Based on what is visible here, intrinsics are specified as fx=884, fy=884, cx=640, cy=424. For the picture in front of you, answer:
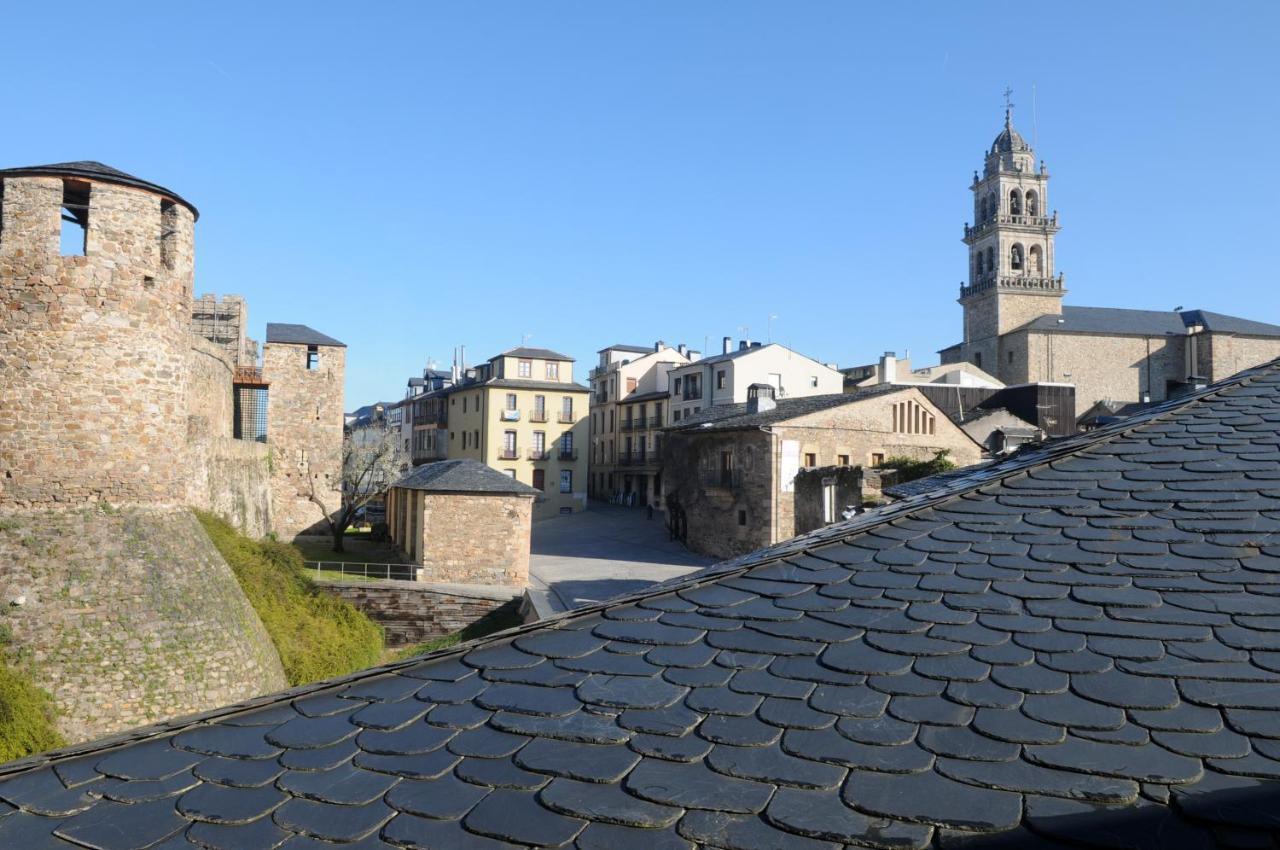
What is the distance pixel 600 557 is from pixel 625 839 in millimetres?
30780

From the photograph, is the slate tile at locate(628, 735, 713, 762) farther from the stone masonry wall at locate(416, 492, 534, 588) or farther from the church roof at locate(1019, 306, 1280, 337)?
the church roof at locate(1019, 306, 1280, 337)

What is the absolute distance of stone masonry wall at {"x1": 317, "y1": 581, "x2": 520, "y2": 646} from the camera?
75.3ft

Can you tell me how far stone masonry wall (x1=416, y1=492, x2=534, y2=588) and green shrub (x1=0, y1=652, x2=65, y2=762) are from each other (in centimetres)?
1209

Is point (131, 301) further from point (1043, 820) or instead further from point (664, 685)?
point (1043, 820)

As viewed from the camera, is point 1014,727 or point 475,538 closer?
point 1014,727

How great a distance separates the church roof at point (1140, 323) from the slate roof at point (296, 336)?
44649mm

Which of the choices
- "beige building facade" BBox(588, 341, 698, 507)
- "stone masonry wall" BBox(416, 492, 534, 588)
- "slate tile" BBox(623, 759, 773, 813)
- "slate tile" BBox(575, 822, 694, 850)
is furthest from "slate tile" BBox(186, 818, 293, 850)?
"beige building facade" BBox(588, 341, 698, 507)

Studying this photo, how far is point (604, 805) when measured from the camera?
6.53ft

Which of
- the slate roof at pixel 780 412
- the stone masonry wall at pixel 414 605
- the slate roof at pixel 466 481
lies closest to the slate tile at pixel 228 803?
the stone masonry wall at pixel 414 605

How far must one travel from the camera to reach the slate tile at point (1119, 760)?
6.05 ft

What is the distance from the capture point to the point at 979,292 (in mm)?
63031

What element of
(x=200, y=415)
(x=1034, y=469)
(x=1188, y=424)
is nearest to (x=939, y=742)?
(x=1034, y=469)

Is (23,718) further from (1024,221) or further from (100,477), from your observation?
(1024,221)

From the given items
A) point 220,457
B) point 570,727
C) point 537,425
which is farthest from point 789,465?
point 570,727
